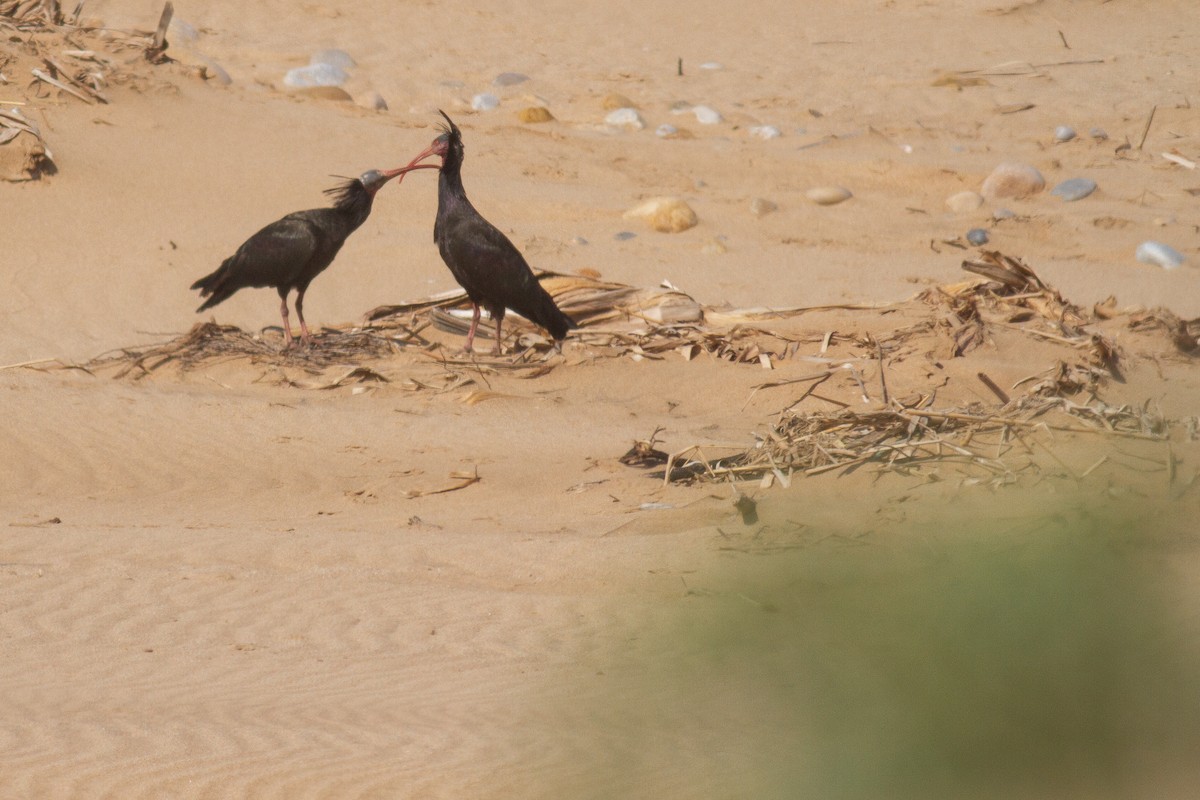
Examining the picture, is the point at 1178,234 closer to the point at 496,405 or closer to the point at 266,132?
the point at 496,405

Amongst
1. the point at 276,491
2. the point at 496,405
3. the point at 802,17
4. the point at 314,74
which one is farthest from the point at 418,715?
the point at 802,17

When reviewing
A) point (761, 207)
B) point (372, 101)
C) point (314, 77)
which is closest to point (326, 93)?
point (372, 101)

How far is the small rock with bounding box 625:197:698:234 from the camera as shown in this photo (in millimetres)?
12719

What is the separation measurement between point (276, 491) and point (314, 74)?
11742 mm

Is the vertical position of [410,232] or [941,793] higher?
[941,793]

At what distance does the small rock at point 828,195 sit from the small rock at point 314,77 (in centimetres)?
686

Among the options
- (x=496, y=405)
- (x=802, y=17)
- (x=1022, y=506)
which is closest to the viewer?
(x=1022, y=506)

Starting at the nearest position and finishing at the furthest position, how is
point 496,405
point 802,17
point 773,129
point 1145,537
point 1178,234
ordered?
1. point 1145,537
2. point 496,405
3. point 1178,234
4. point 773,129
5. point 802,17

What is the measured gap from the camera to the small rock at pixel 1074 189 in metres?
13.5

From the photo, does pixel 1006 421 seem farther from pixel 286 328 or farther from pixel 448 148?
pixel 286 328

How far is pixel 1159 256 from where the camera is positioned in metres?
11.6

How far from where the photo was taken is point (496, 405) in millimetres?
8188

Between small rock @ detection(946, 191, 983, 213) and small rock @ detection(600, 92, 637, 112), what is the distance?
5100mm

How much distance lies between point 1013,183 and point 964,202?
0.64 m
